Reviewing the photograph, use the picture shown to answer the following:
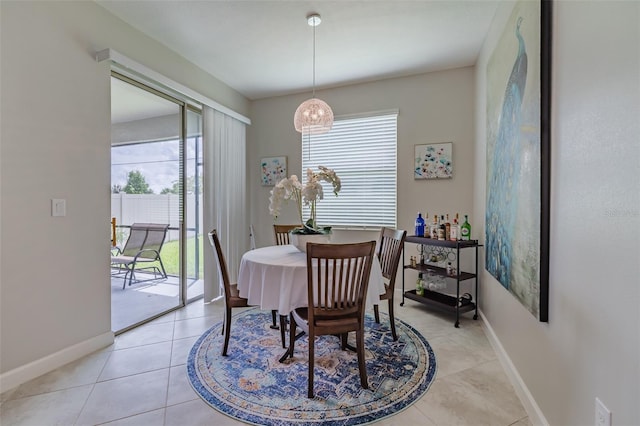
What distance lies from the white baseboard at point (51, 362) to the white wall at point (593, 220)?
3006 mm

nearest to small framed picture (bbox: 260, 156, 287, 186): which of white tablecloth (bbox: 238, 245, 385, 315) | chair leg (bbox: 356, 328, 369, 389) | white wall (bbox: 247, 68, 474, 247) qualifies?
white wall (bbox: 247, 68, 474, 247)

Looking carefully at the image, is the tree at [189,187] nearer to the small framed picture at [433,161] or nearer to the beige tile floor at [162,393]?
the beige tile floor at [162,393]

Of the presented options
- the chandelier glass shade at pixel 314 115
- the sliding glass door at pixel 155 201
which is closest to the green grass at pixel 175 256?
the sliding glass door at pixel 155 201

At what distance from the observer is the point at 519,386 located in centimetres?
178

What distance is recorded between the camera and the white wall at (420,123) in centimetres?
336

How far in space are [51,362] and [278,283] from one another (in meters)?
1.67

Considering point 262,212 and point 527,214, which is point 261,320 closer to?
point 262,212

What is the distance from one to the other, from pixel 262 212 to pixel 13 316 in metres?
Answer: 2.80

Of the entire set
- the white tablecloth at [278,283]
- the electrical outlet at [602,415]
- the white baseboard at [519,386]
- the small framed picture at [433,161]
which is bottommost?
the white baseboard at [519,386]

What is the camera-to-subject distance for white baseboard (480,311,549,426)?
1.53m

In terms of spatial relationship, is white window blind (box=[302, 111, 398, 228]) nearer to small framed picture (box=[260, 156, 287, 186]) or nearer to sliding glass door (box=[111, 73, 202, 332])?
small framed picture (box=[260, 156, 287, 186])

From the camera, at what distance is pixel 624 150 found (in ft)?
3.08

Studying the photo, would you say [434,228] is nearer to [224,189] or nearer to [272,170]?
[272,170]

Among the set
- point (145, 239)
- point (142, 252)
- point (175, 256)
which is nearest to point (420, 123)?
point (175, 256)
